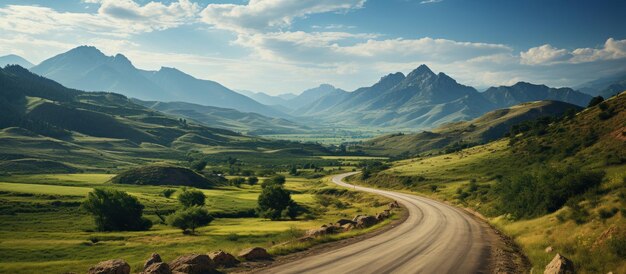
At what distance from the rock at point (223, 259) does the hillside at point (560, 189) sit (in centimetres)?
2256

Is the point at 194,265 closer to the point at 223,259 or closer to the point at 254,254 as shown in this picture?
the point at 223,259

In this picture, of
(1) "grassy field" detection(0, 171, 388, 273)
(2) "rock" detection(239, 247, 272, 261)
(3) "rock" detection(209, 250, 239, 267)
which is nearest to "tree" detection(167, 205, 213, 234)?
(1) "grassy field" detection(0, 171, 388, 273)

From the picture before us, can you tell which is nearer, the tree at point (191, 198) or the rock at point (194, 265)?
the rock at point (194, 265)

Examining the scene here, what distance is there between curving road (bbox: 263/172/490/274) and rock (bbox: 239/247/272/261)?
246 centimetres

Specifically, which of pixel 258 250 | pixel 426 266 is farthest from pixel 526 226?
pixel 258 250

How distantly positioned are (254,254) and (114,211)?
69738 mm

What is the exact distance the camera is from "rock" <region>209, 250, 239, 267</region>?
90.9 ft

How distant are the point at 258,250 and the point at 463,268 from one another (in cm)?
1607

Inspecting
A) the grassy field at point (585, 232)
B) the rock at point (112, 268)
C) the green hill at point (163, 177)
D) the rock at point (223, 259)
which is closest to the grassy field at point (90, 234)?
the rock at point (112, 268)

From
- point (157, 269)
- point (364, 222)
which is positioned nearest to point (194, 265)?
point (157, 269)

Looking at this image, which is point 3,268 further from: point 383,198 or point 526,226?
point 383,198

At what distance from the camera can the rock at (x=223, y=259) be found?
90.9 feet

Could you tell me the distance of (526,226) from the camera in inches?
1638

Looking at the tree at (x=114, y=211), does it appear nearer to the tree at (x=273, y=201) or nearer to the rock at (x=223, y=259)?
the tree at (x=273, y=201)
